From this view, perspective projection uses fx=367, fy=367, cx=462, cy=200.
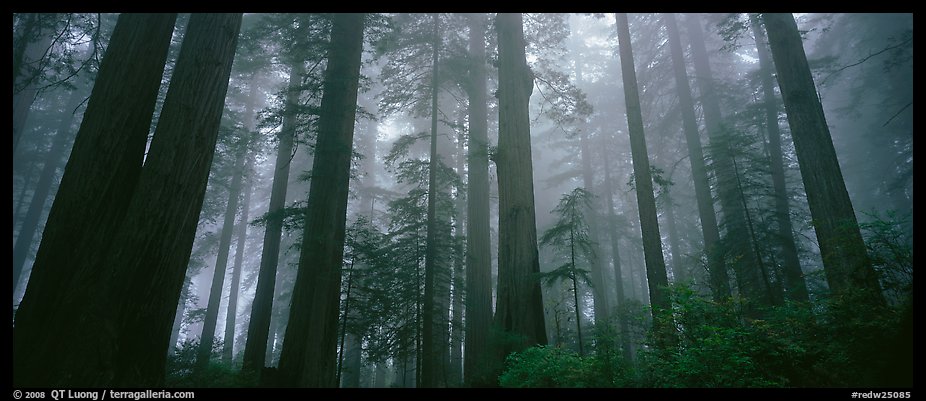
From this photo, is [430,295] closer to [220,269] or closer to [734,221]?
[734,221]

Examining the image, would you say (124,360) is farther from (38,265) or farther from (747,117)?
(747,117)

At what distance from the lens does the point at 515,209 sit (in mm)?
7523

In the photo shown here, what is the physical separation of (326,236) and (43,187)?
91.8 ft

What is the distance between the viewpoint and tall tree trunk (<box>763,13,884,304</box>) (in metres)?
6.14

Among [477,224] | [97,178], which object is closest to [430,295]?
[477,224]

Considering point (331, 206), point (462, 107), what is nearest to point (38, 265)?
point (331, 206)

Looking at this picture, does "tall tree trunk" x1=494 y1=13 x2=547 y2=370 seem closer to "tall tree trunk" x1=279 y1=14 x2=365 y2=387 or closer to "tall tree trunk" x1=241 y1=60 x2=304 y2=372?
"tall tree trunk" x1=279 y1=14 x2=365 y2=387

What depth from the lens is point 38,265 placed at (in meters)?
3.71

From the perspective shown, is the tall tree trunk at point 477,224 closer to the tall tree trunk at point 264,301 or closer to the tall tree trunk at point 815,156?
the tall tree trunk at point 264,301

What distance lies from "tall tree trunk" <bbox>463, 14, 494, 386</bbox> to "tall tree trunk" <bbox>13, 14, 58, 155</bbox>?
10237 millimetres

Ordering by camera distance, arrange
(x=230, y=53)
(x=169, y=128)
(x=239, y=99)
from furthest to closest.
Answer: (x=239, y=99)
(x=230, y=53)
(x=169, y=128)

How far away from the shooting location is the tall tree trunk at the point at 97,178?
135 inches

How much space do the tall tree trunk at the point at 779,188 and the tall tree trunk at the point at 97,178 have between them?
12526mm
